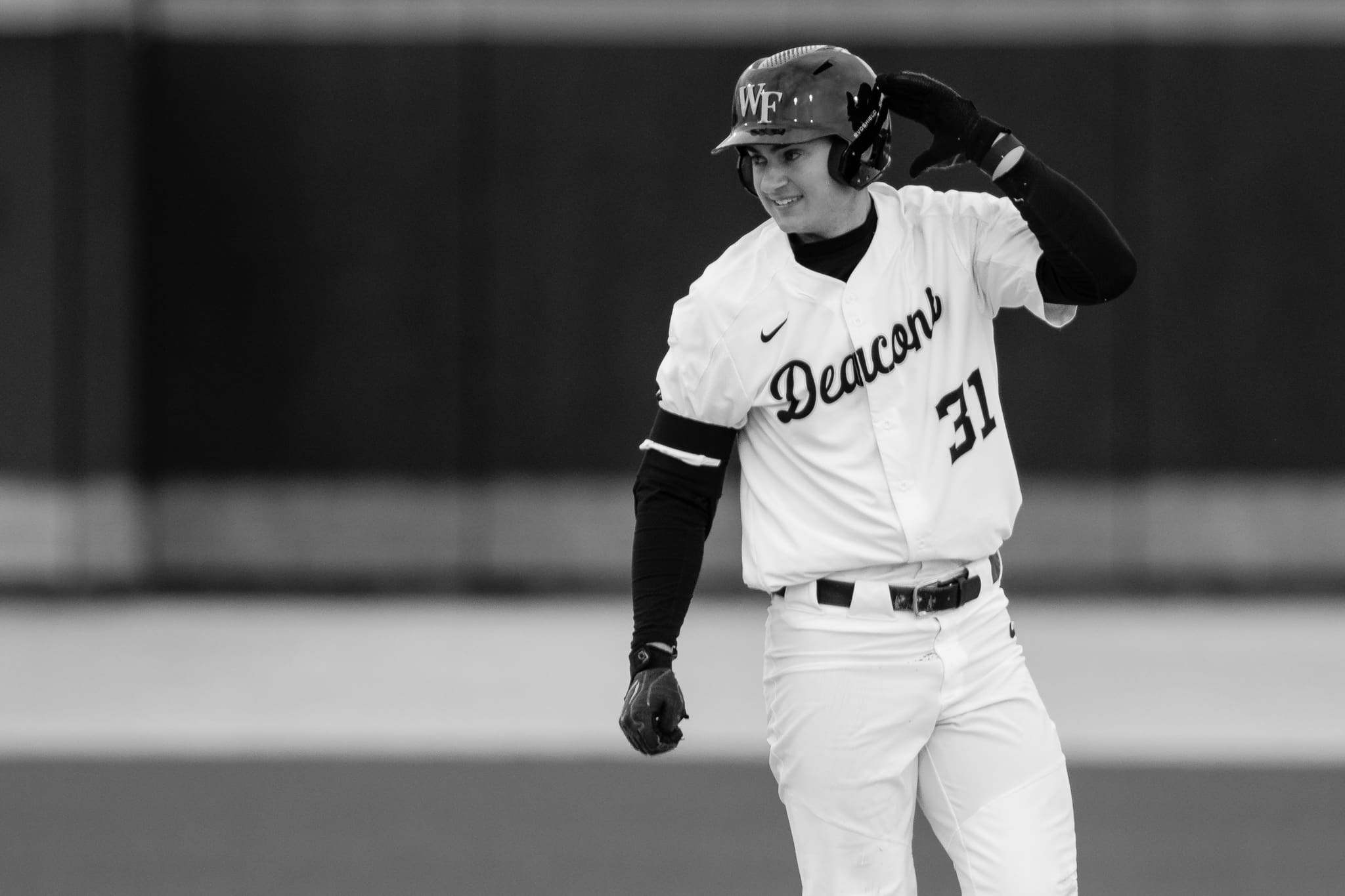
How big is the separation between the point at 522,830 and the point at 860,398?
2902mm

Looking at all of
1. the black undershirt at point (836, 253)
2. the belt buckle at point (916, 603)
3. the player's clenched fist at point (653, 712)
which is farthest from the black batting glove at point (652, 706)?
the black undershirt at point (836, 253)

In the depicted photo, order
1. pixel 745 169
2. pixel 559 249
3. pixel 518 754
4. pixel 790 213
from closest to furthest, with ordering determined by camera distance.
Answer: pixel 790 213 < pixel 745 169 < pixel 518 754 < pixel 559 249

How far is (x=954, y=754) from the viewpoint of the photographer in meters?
3.25

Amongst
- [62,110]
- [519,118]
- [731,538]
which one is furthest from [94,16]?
[731,538]

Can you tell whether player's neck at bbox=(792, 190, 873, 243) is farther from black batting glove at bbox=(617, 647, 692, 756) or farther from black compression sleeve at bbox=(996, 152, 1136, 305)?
black batting glove at bbox=(617, 647, 692, 756)

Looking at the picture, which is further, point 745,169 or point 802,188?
point 745,169

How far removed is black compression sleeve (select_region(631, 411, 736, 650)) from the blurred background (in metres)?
6.62

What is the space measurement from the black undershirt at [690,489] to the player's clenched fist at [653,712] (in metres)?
0.07

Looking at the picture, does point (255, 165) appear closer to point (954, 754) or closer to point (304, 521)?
point (304, 521)

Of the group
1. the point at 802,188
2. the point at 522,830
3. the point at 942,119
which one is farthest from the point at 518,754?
the point at 942,119

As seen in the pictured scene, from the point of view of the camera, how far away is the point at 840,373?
332cm

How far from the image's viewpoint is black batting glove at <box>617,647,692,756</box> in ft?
10.6

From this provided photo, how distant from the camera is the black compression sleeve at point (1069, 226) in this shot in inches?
128

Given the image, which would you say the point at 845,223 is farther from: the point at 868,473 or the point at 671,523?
the point at 671,523
